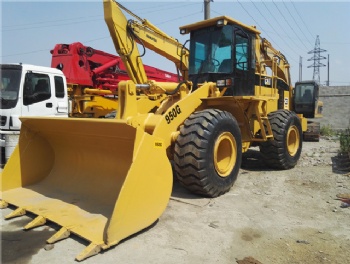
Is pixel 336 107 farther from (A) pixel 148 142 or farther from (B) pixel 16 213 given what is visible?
(B) pixel 16 213

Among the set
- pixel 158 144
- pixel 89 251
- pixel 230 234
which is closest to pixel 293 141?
pixel 230 234

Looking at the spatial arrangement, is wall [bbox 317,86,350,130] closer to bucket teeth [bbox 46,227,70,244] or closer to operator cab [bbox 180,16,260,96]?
operator cab [bbox 180,16,260,96]

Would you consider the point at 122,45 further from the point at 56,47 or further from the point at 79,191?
the point at 56,47

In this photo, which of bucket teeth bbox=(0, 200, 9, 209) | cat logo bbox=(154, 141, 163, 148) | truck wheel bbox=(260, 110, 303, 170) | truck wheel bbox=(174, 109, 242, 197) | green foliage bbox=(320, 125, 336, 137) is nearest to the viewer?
cat logo bbox=(154, 141, 163, 148)

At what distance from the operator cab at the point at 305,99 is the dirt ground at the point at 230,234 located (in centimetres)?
497

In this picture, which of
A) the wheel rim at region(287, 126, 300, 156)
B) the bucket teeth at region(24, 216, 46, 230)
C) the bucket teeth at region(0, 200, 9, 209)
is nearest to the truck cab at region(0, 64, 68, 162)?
the bucket teeth at region(0, 200, 9, 209)

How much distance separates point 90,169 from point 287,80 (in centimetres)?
616

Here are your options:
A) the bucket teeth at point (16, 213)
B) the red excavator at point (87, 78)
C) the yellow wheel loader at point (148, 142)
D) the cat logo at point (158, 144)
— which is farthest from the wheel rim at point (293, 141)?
the bucket teeth at point (16, 213)

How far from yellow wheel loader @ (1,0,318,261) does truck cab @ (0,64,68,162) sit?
227 centimetres

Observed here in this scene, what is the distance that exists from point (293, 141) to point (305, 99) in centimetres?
316

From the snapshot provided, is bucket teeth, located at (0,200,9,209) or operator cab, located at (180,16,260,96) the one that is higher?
operator cab, located at (180,16,260,96)

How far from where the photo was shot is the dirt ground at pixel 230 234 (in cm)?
290

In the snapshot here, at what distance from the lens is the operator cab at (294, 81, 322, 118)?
9.63 m

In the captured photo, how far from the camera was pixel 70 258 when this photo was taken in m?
2.79
